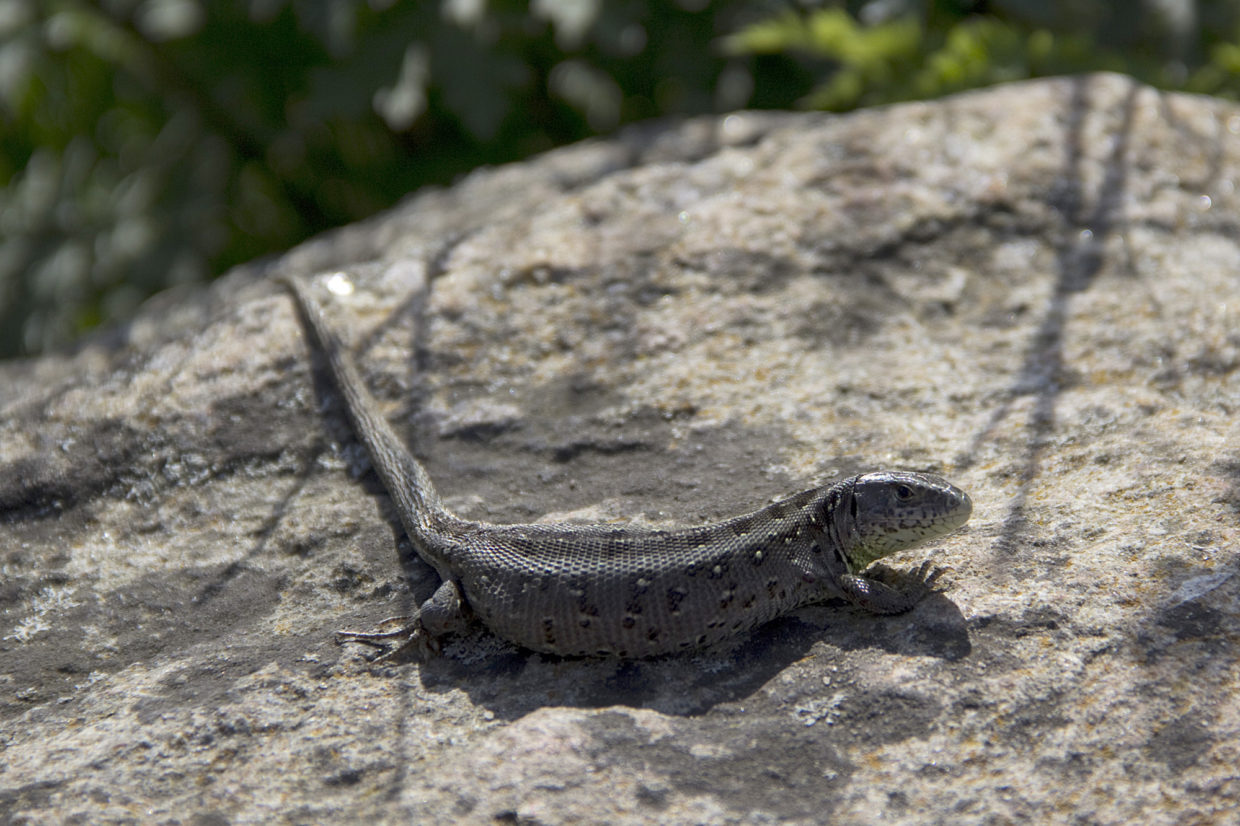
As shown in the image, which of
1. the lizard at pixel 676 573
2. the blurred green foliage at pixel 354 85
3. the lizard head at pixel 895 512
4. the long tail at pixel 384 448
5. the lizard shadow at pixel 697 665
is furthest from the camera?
the blurred green foliage at pixel 354 85

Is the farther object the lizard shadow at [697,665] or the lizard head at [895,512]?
the lizard head at [895,512]

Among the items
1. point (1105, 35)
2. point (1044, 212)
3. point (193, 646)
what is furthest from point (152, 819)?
point (1105, 35)

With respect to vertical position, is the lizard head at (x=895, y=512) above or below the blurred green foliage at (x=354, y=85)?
below

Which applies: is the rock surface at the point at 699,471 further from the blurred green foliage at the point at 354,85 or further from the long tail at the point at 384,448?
the blurred green foliage at the point at 354,85

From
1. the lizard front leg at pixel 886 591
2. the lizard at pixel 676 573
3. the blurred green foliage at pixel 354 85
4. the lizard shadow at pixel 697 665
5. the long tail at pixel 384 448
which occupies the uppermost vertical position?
the blurred green foliage at pixel 354 85

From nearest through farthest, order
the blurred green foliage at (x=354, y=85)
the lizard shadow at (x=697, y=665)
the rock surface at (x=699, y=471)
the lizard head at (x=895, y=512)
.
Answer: the rock surface at (x=699, y=471), the lizard shadow at (x=697, y=665), the lizard head at (x=895, y=512), the blurred green foliage at (x=354, y=85)

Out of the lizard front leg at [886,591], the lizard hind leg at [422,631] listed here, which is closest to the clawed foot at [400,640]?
the lizard hind leg at [422,631]
